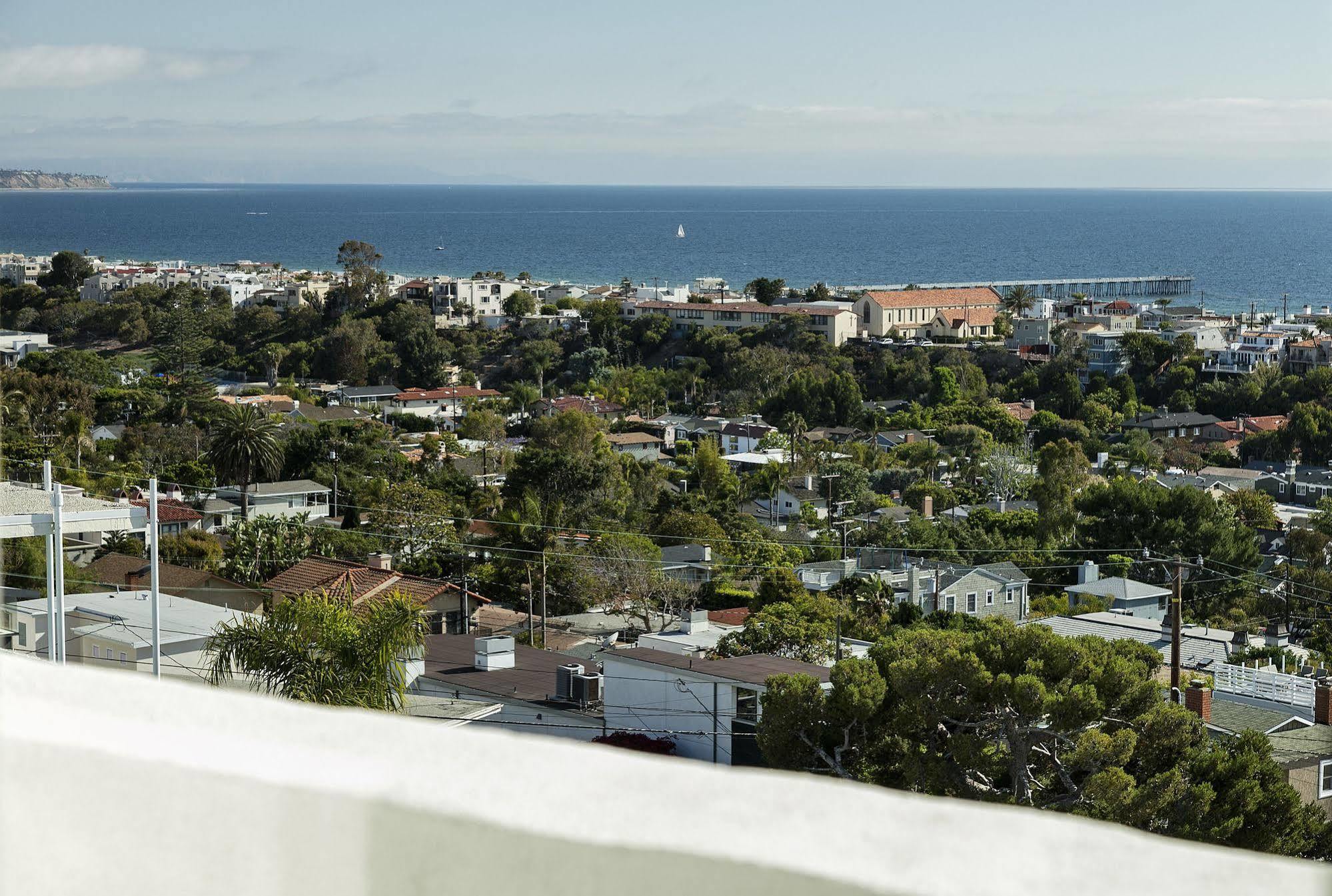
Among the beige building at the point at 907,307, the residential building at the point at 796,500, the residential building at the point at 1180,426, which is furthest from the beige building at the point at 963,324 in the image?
the residential building at the point at 796,500

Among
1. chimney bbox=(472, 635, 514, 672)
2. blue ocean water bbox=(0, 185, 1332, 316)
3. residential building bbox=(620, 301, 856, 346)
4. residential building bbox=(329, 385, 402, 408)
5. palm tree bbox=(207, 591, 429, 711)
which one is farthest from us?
blue ocean water bbox=(0, 185, 1332, 316)

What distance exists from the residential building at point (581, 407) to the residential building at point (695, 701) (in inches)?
917

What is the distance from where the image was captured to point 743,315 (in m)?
46.4

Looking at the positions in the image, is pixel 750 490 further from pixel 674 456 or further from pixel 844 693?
pixel 844 693

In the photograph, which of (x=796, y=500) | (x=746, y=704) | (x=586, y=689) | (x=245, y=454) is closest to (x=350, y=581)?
(x=586, y=689)

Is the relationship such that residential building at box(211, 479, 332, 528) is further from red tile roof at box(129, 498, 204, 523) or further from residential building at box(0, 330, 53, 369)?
residential building at box(0, 330, 53, 369)

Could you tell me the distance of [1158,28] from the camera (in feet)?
56.7

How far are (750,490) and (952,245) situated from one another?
270 ft

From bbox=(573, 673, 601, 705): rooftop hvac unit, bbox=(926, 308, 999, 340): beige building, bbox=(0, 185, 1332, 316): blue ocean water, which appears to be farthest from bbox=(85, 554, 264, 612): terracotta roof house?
bbox=(0, 185, 1332, 316): blue ocean water

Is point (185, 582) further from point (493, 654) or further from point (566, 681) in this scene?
point (566, 681)

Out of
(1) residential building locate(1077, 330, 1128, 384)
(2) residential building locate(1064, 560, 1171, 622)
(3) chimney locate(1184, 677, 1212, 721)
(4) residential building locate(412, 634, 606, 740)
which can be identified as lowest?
(2) residential building locate(1064, 560, 1171, 622)

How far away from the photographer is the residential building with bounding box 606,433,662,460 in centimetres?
3036

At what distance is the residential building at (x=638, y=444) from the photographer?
99.6 feet

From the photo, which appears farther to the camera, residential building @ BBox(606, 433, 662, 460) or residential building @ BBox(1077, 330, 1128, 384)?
residential building @ BBox(1077, 330, 1128, 384)
